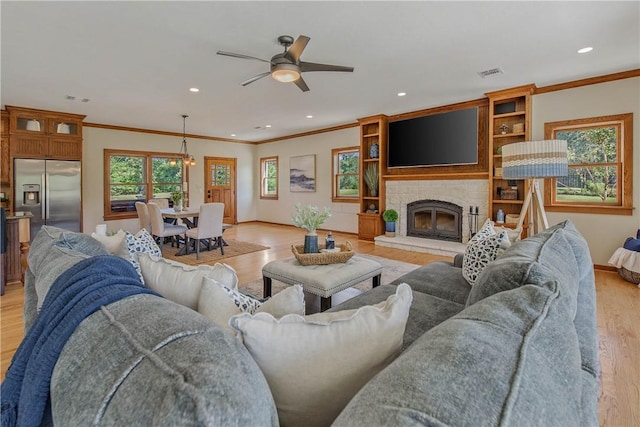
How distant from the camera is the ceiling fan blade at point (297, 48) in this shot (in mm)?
2631

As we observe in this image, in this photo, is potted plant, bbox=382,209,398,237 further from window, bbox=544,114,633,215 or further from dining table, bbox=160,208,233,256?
dining table, bbox=160,208,233,256

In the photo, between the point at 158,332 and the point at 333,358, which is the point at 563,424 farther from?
the point at 158,332

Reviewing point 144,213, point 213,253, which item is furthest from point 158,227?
point 213,253

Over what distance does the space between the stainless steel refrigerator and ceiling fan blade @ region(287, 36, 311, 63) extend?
5.62 metres

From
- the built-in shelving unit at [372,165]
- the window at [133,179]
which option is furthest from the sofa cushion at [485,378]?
the window at [133,179]

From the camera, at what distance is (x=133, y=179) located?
754cm

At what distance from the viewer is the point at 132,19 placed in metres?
2.69

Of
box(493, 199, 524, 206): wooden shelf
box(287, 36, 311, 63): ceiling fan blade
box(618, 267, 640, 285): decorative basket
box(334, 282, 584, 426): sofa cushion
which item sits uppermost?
box(287, 36, 311, 63): ceiling fan blade

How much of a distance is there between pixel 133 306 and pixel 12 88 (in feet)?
19.2

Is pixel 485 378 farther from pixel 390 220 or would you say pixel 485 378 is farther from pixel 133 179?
pixel 133 179

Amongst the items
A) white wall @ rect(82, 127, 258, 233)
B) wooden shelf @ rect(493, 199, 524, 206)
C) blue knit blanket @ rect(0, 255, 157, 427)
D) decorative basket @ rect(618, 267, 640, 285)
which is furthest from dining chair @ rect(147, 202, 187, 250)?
decorative basket @ rect(618, 267, 640, 285)

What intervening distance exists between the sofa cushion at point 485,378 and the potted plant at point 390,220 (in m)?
5.67

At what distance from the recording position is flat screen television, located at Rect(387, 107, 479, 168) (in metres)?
5.39

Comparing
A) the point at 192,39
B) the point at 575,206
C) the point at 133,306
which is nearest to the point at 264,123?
the point at 192,39
